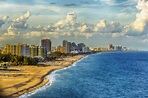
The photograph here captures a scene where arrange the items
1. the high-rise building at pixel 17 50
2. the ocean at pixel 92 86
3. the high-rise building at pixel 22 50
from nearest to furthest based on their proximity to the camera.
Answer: the ocean at pixel 92 86 < the high-rise building at pixel 17 50 < the high-rise building at pixel 22 50

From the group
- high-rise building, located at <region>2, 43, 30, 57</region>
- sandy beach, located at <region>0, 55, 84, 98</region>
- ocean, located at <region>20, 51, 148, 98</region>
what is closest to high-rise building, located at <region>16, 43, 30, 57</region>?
high-rise building, located at <region>2, 43, 30, 57</region>

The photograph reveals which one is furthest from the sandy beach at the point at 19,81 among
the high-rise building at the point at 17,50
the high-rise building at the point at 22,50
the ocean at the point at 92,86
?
the high-rise building at the point at 22,50

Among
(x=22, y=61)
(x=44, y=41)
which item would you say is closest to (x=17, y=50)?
(x=22, y=61)

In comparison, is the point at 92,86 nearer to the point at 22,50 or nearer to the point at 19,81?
the point at 19,81

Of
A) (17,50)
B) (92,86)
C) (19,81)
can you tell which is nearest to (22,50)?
(17,50)

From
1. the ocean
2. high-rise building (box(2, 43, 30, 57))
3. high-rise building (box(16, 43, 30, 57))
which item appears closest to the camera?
the ocean

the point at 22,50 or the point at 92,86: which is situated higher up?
the point at 22,50

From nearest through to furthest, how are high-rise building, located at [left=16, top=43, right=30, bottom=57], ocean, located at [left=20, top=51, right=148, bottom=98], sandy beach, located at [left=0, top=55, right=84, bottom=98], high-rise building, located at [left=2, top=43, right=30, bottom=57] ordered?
sandy beach, located at [left=0, top=55, right=84, bottom=98] → ocean, located at [left=20, top=51, right=148, bottom=98] → high-rise building, located at [left=2, top=43, right=30, bottom=57] → high-rise building, located at [left=16, top=43, right=30, bottom=57]

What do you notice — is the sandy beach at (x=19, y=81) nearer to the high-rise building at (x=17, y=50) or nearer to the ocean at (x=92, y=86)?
the ocean at (x=92, y=86)

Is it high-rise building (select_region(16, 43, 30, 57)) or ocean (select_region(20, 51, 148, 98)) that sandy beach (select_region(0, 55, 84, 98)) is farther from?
high-rise building (select_region(16, 43, 30, 57))

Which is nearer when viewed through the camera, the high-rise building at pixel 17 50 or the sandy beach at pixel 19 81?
the sandy beach at pixel 19 81

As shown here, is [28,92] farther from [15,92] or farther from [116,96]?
[116,96]
